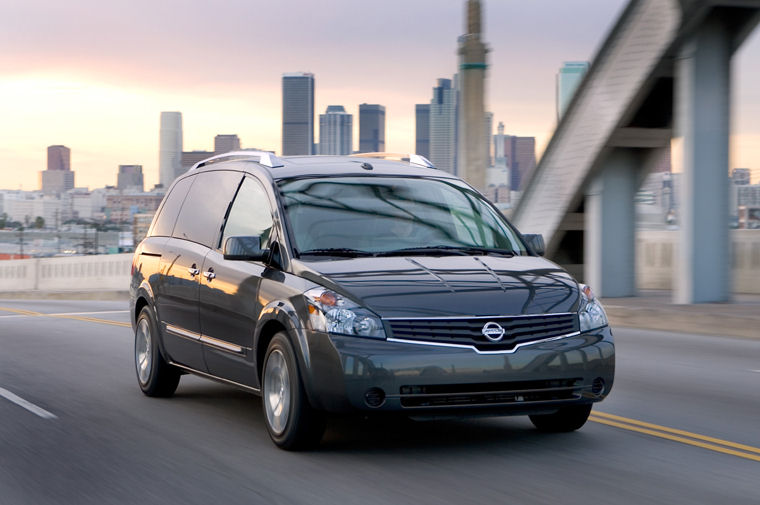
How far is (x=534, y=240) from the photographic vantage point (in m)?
8.55

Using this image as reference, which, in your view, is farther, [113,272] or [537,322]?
[113,272]

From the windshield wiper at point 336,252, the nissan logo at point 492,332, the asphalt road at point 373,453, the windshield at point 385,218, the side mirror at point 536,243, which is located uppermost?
the windshield at point 385,218

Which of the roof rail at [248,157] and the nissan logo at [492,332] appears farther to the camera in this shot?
the roof rail at [248,157]

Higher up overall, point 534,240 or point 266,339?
point 534,240

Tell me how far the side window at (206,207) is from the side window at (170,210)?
0.54ft

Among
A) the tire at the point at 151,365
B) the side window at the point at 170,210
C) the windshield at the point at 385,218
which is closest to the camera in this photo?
the windshield at the point at 385,218

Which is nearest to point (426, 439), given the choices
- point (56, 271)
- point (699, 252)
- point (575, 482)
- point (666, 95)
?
point (575, 482)

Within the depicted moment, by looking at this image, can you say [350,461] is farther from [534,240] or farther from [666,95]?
[666,95]

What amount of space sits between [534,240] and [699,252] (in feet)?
37.3

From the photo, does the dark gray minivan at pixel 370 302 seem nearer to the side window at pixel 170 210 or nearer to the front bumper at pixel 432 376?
the front bumper at pixel 432 376

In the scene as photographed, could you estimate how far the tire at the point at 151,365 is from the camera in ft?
32.3

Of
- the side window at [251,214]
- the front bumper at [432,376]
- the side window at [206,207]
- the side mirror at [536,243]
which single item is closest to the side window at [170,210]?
the side window at [206,207]

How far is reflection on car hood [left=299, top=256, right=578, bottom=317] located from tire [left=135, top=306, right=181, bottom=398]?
116 inches

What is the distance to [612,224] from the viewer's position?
74.5ft
